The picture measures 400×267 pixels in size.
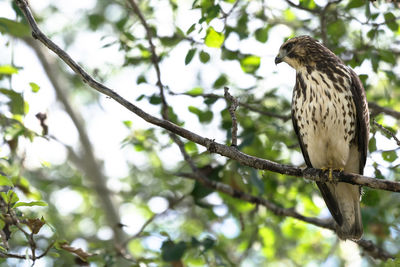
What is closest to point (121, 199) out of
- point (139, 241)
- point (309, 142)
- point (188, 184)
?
point (139, 241)

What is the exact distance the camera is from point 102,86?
11.9ft

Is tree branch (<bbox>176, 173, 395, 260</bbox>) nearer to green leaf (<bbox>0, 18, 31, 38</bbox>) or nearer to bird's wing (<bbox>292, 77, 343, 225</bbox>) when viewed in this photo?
bird's wing (<bbox>292, 77, 343, 225</bbox>)

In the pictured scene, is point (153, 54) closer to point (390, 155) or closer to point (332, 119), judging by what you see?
point (332, 119)

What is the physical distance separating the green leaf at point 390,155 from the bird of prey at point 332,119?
177mm

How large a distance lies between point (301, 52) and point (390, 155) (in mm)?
1271

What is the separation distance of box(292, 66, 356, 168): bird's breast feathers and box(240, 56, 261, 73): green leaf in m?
0.57

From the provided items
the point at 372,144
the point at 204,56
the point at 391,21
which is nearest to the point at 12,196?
the point at 204,56

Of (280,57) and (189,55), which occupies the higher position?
(280,57)

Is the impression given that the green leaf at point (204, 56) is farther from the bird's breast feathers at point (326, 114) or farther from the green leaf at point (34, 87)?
the green leaf at point (34, 87)

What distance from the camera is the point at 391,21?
5098mm

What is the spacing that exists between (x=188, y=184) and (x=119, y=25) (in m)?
2.72

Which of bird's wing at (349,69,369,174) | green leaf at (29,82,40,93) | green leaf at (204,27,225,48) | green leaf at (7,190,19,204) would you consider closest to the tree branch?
bird's wing at (349,69,369,174)

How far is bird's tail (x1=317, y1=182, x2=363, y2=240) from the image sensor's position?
5.17 metres

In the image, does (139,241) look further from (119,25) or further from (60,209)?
(119,25)
